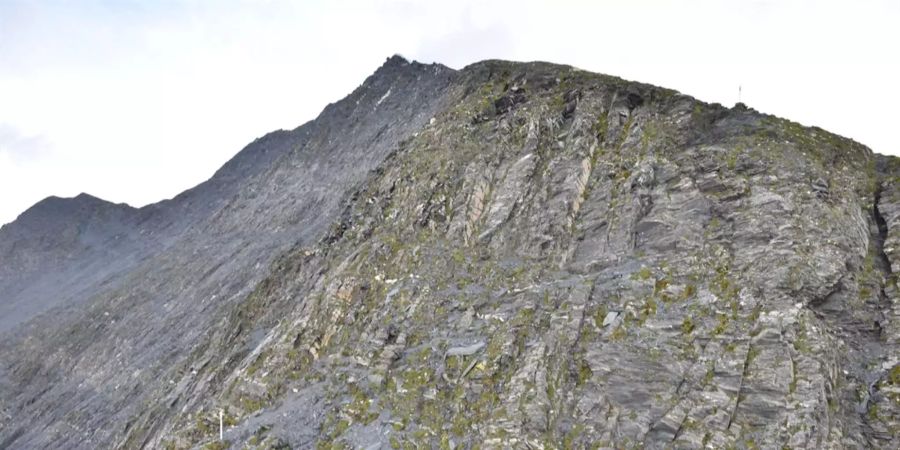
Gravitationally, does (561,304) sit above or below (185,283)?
below

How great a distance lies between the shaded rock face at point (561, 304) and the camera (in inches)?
976

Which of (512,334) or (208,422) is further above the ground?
(512,334)

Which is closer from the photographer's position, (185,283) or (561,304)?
(561,304)

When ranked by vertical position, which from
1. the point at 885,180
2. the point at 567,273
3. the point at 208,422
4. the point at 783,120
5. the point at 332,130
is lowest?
the point at 208,422

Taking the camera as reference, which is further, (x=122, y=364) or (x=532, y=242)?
(x=122, y=364)

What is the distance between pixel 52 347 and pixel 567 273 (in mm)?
52682

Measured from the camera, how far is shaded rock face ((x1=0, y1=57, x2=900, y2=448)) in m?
24.8

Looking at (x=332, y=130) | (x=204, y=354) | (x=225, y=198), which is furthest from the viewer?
(x=225, y=198)

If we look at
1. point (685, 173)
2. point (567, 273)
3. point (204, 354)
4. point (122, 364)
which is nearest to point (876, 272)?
point (685, 173)

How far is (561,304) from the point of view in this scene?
2952 cm

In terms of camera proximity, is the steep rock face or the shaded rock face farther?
the steep rock face

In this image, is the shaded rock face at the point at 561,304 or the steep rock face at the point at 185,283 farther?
the steep rock face at the point at 185,283

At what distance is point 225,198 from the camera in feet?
273

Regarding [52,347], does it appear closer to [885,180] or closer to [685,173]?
[685,173]
